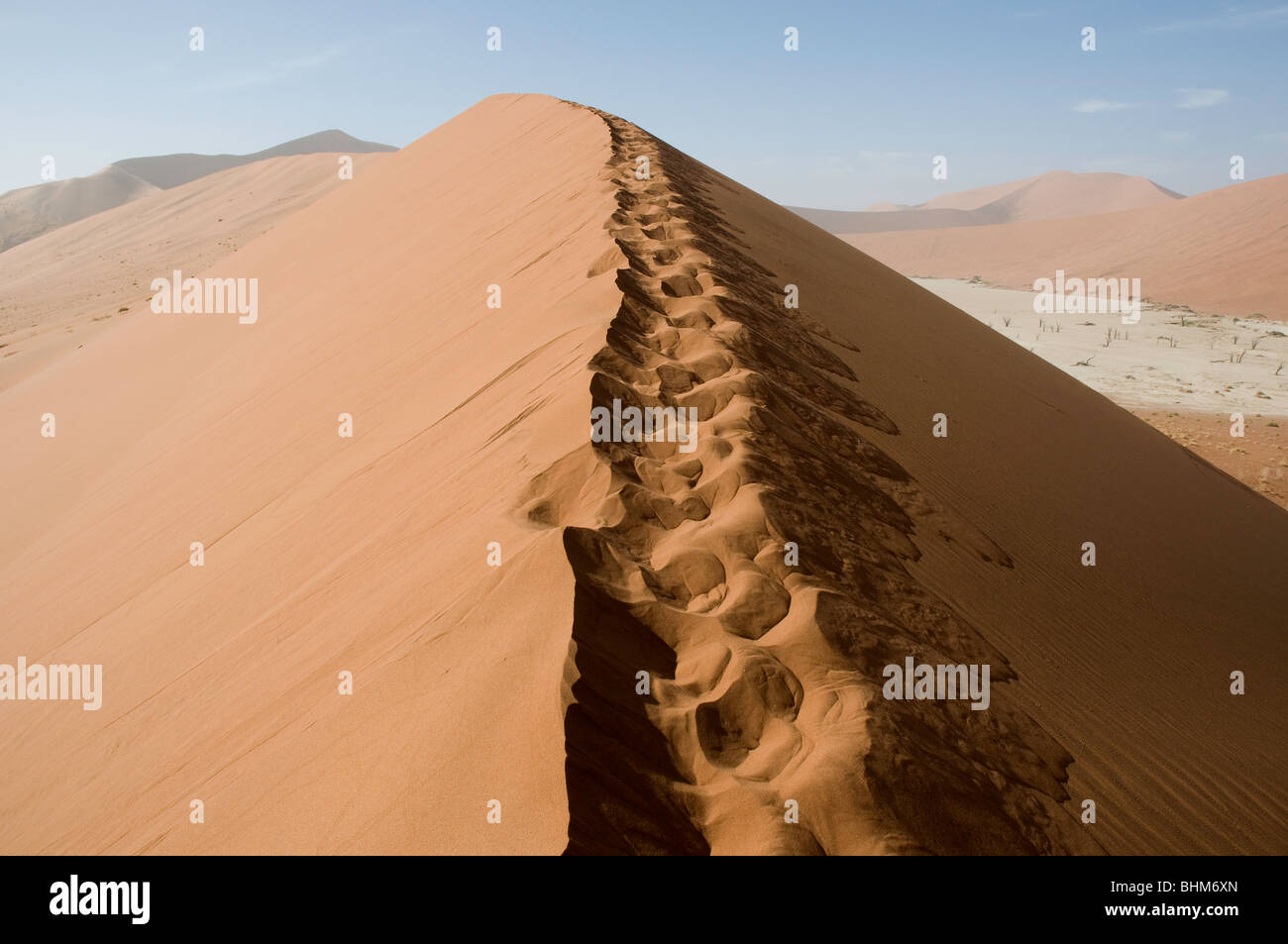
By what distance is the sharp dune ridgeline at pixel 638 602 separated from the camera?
6.45 feet

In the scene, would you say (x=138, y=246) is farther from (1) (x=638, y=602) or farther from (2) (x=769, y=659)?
(2) (x=769, y=659)

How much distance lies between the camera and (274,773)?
2.18m

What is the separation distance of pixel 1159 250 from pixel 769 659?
3744 cm

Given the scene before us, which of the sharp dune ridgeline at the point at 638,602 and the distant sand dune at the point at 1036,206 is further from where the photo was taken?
the distant sand dune at the point at 1036,206

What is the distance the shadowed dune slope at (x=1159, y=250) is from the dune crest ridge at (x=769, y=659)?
2349cm

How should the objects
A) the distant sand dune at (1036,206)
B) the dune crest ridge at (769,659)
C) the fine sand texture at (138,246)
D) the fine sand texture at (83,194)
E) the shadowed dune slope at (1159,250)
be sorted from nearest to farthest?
1. the dune crest ridge at (769,659)
2. the fine sand texture at (138,246)
3. the shadowed dune slope at (1159,250)
4. the fine sand texture at (83,194)
5. the distant sand dune at (1036,206)

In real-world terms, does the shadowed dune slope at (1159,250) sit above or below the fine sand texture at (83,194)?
below

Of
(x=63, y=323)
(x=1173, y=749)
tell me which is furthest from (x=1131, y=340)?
(x=63, y=323)

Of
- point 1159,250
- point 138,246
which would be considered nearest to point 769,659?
point 138,246

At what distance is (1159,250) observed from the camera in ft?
108

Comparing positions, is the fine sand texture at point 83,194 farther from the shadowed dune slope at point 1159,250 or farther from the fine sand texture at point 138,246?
the shadowed dune slope at point 1159,250

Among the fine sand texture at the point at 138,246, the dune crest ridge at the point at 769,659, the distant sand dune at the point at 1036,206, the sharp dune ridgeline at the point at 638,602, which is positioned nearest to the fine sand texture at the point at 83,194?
the fine sand texture at the point at 138,246

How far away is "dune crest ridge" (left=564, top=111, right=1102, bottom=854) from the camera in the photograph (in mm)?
1873
